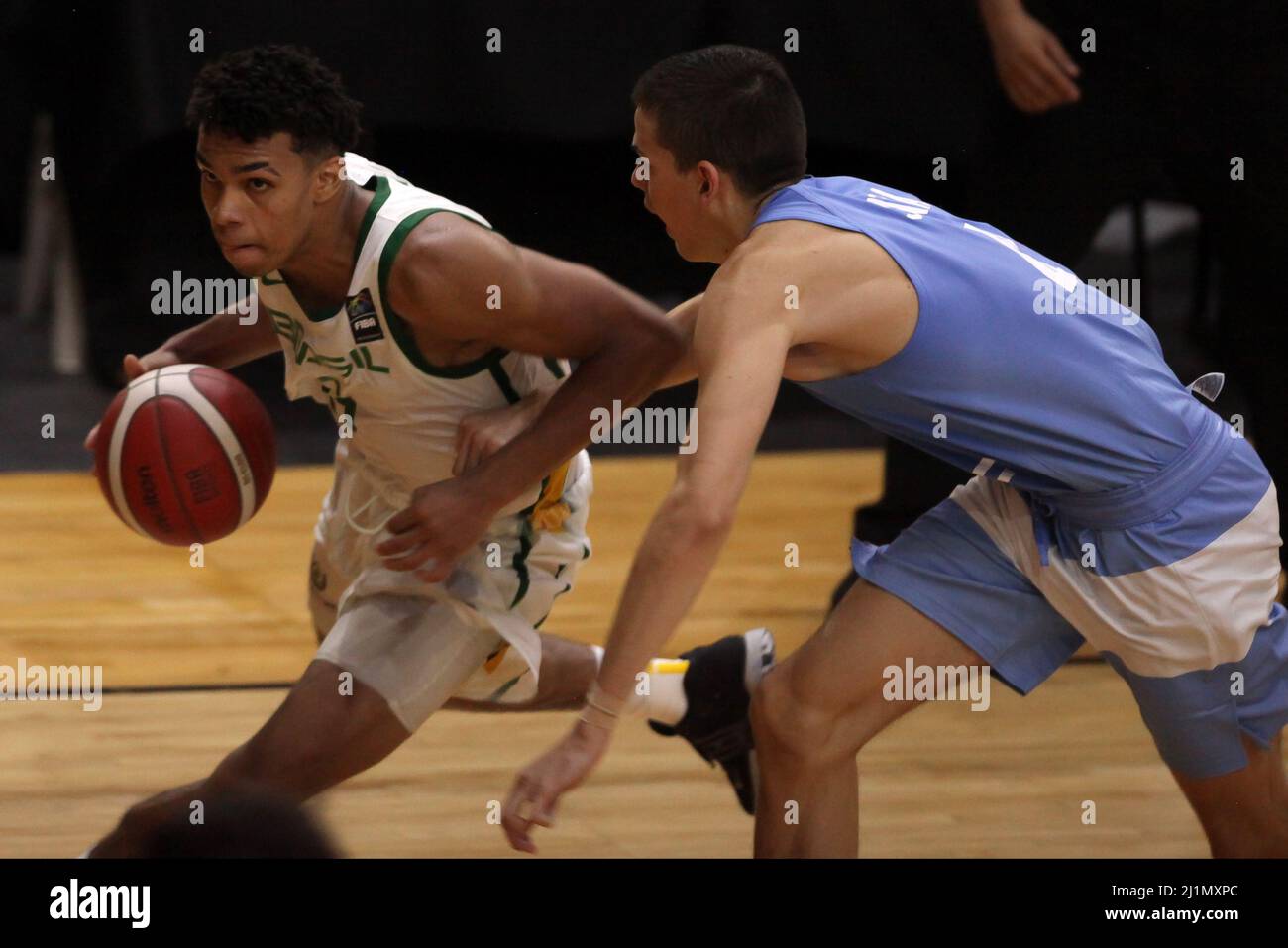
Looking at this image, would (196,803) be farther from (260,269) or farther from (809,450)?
(809,450)

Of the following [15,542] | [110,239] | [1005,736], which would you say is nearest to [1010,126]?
[1005,736]

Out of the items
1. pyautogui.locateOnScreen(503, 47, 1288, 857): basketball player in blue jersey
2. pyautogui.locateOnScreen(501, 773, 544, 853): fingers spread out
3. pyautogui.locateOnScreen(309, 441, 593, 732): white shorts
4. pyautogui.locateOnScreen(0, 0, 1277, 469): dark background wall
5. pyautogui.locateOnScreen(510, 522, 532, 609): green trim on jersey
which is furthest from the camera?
pyautogui.locateOnScreen(0, 0, 1277, 469): dark background wall

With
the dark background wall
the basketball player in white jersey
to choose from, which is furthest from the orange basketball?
the dark background wall

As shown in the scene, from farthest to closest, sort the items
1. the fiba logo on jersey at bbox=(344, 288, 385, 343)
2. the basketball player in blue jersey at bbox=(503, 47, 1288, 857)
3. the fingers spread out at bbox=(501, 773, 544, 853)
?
the fiba logo on jersey at bbox=(344, 288, 385, 343) → the basketball player in blue jersey at bbox=(503, 47, 1288, 857) → the fingers spread out at bbox=(501, 773, 544, 853)

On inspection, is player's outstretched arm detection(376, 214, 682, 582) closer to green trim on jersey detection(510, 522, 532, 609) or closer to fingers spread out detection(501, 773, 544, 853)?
green trim on jersey detection(510, 522, 532, 609)

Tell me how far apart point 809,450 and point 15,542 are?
269 cm

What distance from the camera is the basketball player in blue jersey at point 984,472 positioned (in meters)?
2.59

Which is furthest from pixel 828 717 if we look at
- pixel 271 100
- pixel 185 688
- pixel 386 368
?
pixel 185 688

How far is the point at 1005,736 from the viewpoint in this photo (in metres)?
3.96

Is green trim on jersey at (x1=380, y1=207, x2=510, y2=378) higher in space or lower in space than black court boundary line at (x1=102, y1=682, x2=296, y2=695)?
higher

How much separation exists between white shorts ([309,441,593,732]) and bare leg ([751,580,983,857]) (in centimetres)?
49

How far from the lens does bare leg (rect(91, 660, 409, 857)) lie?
272 cm

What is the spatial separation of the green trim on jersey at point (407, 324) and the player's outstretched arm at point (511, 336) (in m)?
0.02

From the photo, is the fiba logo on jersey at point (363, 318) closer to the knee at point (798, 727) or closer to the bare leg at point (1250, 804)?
the knee at point (798, 727)
